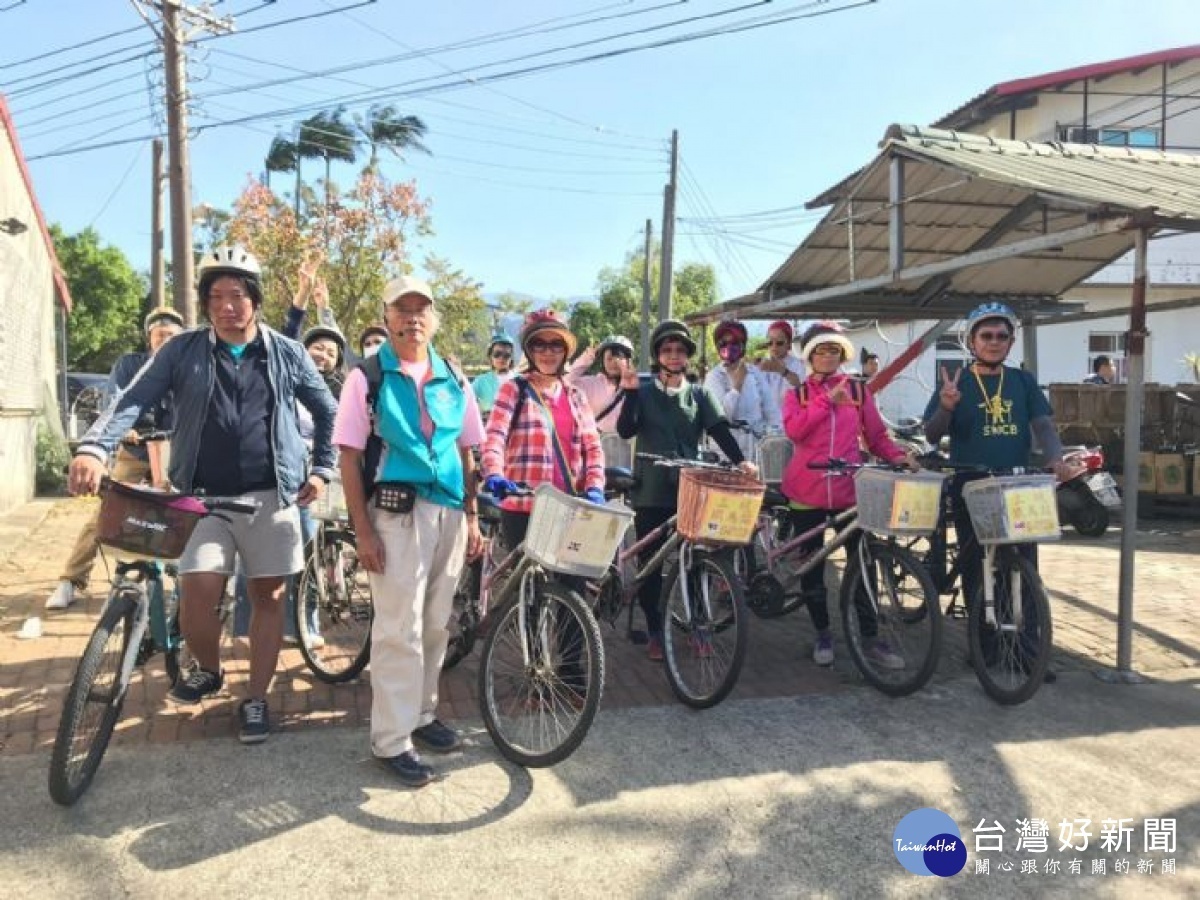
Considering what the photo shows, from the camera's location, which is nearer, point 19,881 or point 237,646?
point 19,881

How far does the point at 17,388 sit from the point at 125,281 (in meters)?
28.3

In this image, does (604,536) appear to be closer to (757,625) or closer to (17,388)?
(757,625)

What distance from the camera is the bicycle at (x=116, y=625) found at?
302cm

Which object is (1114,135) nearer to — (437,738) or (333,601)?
(333,601)

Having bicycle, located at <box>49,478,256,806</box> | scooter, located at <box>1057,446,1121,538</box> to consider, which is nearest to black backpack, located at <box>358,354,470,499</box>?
bicycle, located at <box>49,478,256,806</box>

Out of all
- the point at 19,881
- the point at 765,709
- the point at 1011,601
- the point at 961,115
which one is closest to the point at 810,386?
the point at 1011,601

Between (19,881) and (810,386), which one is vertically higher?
(810,386)

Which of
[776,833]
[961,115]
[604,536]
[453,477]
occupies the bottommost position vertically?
[776,833]

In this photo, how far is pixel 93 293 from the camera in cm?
3366

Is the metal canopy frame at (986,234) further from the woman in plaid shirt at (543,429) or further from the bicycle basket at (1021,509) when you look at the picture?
the woman in plaid shirt at (543,429)

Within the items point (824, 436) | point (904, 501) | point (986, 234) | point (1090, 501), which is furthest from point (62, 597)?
point (1090, 501)

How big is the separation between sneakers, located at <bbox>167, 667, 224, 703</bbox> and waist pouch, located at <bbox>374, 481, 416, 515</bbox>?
1.15 meters

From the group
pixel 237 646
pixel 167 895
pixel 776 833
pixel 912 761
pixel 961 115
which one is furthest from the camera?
pixel 961 115

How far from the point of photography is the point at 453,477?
344 centimetres
